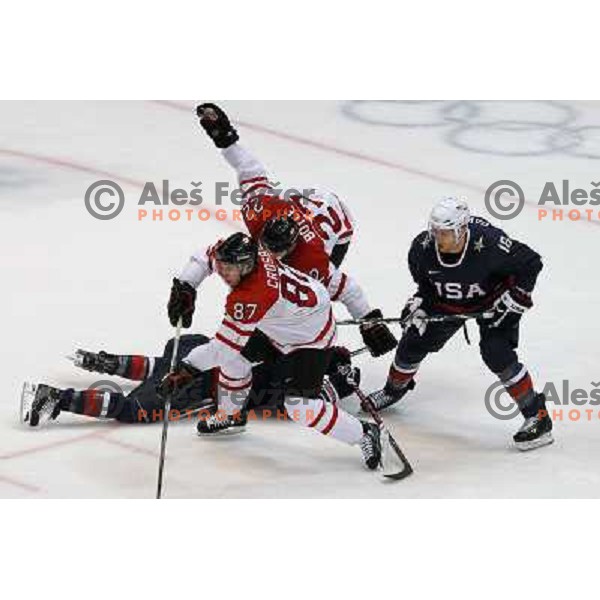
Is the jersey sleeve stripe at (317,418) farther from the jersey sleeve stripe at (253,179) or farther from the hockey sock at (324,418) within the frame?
the jersey sleeve stripe at (253,179)

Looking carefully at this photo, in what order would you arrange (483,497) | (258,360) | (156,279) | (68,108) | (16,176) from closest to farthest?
(483,497) < (258,360) < (156,279) < (16,176) < (68,108)

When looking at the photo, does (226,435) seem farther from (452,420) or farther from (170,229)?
(170,229)

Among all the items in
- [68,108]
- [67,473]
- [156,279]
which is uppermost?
[68,108]

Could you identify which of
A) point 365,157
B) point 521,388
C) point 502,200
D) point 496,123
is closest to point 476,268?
point 521,388

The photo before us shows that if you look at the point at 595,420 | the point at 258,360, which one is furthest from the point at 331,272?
the point at 595,420

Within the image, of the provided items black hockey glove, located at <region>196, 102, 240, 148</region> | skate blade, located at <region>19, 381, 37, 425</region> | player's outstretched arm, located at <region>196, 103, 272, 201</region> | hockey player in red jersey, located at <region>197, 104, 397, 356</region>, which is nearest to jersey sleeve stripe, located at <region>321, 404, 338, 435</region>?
hockey player in red jersey, located at <region>197, 104, 397, 356</region>

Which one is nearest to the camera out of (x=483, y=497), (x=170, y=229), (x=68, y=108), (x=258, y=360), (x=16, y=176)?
(x=483, y=497)

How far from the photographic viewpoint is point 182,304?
20.5 ft

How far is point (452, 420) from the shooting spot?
6.46 m

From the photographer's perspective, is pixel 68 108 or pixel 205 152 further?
pixel 68 108

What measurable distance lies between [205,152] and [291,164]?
44 centimetres

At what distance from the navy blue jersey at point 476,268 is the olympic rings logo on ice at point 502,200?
6.97 feet

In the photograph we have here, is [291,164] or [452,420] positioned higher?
[291,164]

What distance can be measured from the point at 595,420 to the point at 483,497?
0.75 metres
